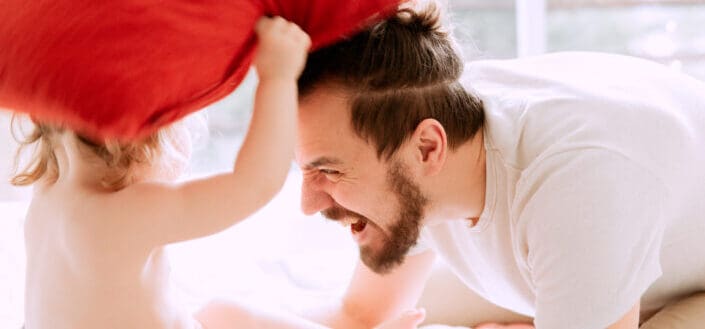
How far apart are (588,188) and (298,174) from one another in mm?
1796

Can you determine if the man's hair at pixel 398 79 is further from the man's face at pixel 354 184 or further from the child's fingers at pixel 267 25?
the child's fingers at pixel 267 25

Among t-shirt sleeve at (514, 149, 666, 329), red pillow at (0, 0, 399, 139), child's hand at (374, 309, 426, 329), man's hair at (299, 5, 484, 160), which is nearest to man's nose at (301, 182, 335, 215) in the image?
man's hair at (299, 5, 484, 160)

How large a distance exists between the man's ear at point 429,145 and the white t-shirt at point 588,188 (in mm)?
90

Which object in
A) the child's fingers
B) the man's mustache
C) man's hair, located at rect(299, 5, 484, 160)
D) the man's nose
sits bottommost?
the man's mustache

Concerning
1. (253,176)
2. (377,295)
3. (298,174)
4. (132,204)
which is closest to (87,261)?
(132,204)

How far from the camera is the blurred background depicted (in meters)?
1.98

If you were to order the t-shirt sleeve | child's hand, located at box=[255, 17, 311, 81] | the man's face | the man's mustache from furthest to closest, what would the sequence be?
the man's mustache → the man's face → the t-shirt sleeve → child's hand, located at box=[255, 17, 311, 81]

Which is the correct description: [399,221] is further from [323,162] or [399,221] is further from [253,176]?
[253,176]

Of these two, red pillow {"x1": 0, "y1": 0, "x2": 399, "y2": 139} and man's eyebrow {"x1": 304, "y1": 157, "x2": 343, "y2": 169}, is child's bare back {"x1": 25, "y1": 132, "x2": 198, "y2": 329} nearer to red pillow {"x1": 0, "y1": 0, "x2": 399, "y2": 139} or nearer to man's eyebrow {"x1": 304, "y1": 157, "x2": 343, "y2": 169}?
red pillow {"x1": 0, "y1": 0, "x2": 399, "y2": 139}

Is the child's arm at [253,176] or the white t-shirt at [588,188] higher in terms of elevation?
the child's arm at [253,176]

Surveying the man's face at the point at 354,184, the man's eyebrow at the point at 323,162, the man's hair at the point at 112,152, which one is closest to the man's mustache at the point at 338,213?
the man's face at the point at 354,184

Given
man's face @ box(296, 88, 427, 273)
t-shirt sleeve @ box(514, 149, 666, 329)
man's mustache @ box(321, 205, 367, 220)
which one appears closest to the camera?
t-shirt sleeve @ box(514, 149, 666, 329)

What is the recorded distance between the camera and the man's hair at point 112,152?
1.17 metres

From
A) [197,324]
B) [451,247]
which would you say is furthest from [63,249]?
[451,247]
